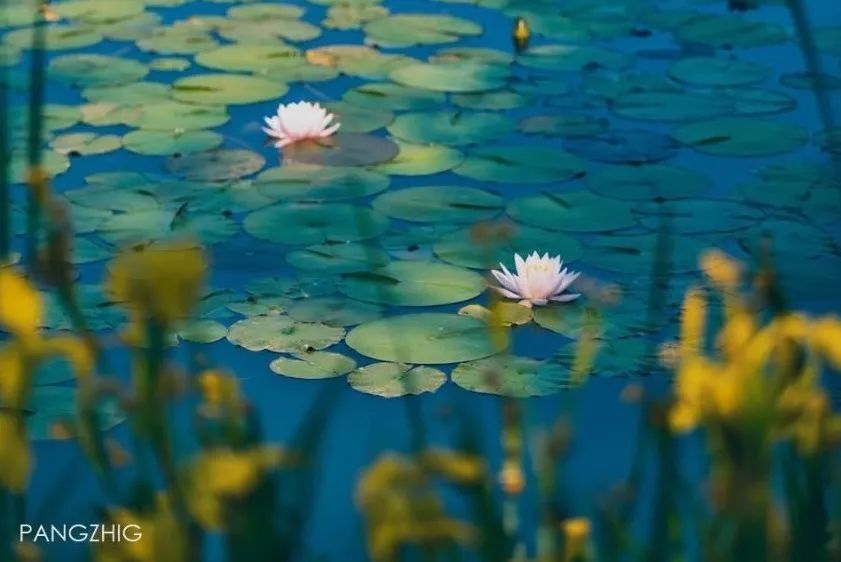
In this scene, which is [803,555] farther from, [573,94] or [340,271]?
[573,94]

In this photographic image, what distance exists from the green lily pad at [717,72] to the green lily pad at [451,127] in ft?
1.32

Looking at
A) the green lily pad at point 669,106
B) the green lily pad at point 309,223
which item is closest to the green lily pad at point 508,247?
the green lily pad at point 309,223

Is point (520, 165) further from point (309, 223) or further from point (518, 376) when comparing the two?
point (518, 376)

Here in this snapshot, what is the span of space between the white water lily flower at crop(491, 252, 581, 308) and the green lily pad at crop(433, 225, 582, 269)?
10 cm

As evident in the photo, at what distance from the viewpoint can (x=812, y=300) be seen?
6.04 feet

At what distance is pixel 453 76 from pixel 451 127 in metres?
0.24

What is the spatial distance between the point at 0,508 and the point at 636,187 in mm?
1515

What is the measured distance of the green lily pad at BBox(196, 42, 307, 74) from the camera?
8.63 feet

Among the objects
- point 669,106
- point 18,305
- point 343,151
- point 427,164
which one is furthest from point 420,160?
point 18,305

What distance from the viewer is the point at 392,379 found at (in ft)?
5.45

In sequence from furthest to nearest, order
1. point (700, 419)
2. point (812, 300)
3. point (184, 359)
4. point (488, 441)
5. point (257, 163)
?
point (257, 163) < point (812, 300) < point (184, 359) < point (488, 441) < point (700, 419)

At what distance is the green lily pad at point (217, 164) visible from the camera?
7.19 feet

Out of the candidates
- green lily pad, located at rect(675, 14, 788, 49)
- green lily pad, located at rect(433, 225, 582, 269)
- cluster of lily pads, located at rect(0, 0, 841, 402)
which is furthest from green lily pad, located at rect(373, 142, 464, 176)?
green lily pad, located at rect(675, 14, 788, 49)

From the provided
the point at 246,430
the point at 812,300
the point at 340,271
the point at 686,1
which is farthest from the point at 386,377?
the point at 686,1
